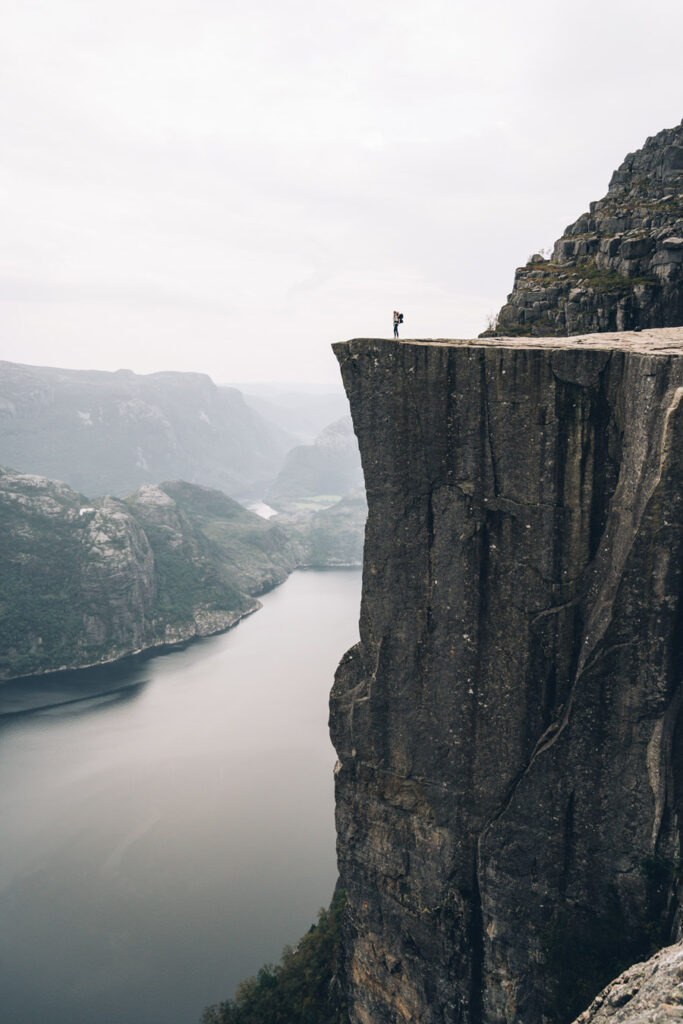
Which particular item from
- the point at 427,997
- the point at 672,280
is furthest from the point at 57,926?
the point at 672,280

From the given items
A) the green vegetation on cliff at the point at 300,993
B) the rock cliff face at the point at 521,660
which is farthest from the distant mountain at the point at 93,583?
the rock cliff face at the point at 521,660

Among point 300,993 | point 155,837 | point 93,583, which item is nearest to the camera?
point 300,993

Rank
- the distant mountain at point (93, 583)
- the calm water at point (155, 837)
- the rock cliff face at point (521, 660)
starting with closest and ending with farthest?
1. the rock cliff face at point (521, 660)
2. the calm water at point (155, 837)
3. the distant mountain at point (93, 583)

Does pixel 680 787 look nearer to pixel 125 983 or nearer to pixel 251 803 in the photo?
pixel 125 983

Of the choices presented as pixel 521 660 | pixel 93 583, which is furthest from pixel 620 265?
pixel 93 583

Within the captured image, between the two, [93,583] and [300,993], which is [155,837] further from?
[93,583]

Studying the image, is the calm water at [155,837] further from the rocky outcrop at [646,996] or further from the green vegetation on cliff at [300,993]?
the rocky outcrop at [646,996]
